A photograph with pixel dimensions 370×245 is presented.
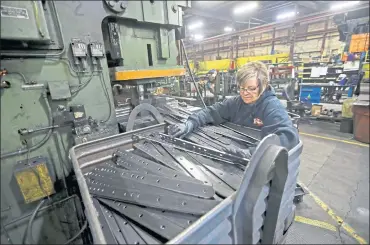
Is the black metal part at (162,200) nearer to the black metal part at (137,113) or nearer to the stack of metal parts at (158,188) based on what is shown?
the stack of metal parts at (158,188)

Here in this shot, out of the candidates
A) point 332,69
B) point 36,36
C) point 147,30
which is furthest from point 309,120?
point 36,36

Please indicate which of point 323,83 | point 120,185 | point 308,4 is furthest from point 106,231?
point 308,4

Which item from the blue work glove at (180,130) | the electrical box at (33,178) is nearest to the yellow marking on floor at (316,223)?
the blue work glove at (180,130)

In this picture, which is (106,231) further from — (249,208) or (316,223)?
(316,223)

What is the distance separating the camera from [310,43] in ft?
26.6

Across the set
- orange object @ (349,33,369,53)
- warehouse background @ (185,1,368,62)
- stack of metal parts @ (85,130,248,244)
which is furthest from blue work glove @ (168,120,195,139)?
warehouse background @ (185,1,368,62)

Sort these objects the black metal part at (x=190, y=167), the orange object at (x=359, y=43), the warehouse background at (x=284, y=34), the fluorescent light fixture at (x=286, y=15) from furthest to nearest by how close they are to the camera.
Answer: the fluorescent light fixture at (x=286, y=15) < the warehouse background at (x=284, y=34) < the orange object at (x=359, y=43) < the black metal part at (x=190, y=167)

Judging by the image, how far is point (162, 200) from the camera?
2.51ft

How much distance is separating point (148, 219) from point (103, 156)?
685mm

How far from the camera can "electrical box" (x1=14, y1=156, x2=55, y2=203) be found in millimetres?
1063

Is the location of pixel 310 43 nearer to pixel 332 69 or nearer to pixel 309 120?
pixel 332 69

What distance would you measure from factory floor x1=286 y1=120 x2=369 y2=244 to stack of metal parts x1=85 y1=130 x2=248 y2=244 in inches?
27.0

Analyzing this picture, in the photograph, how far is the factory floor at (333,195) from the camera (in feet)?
4.95

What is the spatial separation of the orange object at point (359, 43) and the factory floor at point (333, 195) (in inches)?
72.3
